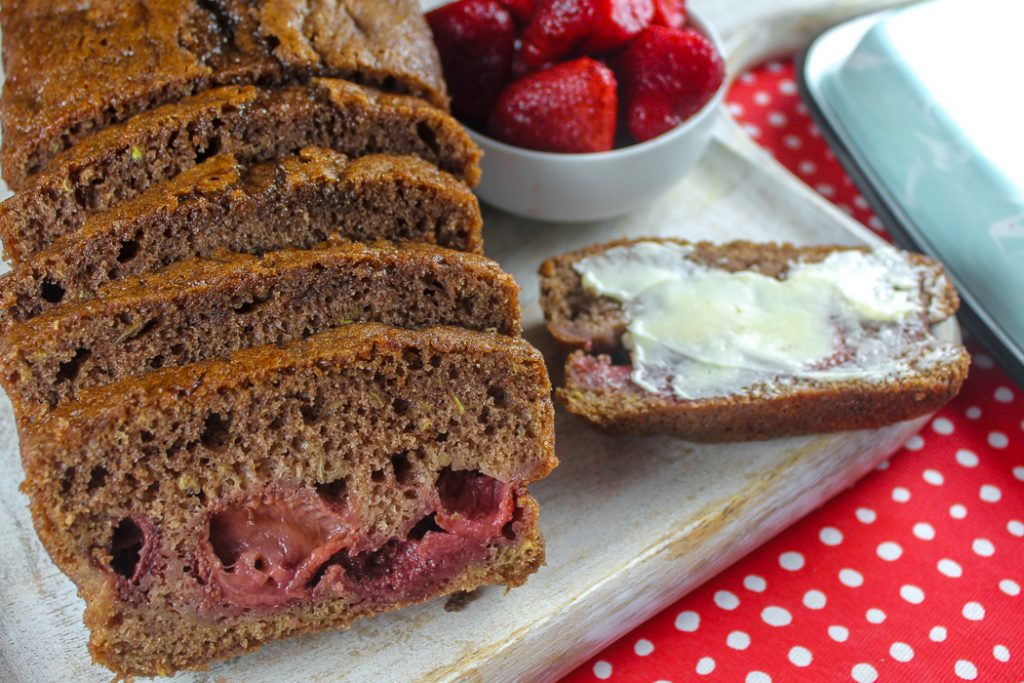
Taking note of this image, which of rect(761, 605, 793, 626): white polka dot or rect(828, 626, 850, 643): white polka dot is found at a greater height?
rect(761, 605, 793, 626): white polka dot

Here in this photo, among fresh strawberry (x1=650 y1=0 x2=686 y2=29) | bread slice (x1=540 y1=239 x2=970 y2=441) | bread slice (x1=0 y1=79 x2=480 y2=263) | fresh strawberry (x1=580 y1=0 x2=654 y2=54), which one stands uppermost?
bread slice (x1=0 y1=79 x2=480 y2=263)

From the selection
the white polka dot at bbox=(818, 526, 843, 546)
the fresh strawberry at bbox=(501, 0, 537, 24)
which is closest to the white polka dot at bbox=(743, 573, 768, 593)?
the white polka dot at bbox=(818, 526, 843, 546)

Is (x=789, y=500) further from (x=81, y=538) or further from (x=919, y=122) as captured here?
(x=81, y=538)

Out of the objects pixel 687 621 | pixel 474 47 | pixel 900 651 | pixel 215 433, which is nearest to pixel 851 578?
pixel 900 651

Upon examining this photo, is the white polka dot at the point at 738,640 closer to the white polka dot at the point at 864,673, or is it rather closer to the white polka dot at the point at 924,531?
the white polka dot at the point at 864,673

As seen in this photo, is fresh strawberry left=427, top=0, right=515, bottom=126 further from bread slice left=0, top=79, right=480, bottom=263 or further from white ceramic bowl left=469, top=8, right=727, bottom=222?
bread slice left=0, top=79, right=480, bottom=263

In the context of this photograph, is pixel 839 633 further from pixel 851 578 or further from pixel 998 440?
pixel 998 440

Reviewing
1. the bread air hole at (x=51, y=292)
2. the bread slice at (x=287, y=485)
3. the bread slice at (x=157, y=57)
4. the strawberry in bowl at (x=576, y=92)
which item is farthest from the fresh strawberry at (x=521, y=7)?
the bread air hole at (x=51, y=292)
